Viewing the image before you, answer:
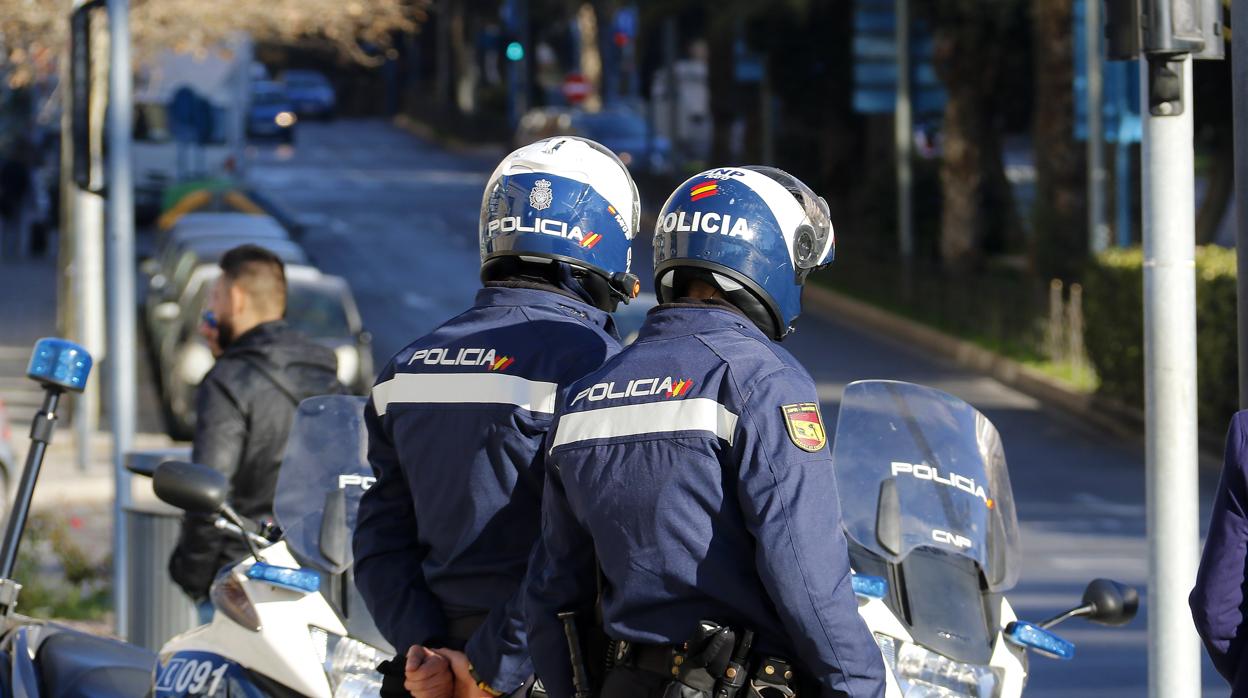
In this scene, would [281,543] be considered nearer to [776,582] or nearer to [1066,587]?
[776,582]

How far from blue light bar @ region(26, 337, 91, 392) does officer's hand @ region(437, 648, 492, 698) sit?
1332 mm

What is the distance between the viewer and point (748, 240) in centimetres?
349

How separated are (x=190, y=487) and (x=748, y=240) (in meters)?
1.46

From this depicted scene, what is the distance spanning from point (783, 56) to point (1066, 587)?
2249cm

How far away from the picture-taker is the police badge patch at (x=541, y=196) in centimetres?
396

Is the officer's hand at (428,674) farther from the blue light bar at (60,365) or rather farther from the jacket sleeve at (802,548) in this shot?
the blue light bar at (60,365)

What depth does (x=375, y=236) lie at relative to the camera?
34594 millimetres

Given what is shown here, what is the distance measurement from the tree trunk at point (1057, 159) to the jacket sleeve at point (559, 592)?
19.2 meters

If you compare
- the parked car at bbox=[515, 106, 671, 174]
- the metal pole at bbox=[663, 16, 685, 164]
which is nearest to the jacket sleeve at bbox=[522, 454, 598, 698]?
the metal pole at bbox=[663, 16, 685, 164]

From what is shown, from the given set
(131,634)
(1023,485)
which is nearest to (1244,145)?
(131,634)

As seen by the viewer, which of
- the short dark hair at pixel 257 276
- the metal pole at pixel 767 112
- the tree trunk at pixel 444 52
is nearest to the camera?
the short dark hair at pixel 257 276

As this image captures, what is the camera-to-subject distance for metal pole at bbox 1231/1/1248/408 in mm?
4902

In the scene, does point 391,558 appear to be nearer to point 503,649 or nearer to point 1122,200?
point 503,649

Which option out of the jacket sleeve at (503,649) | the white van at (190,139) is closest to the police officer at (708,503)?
the jacket sleeve at (503,649)
